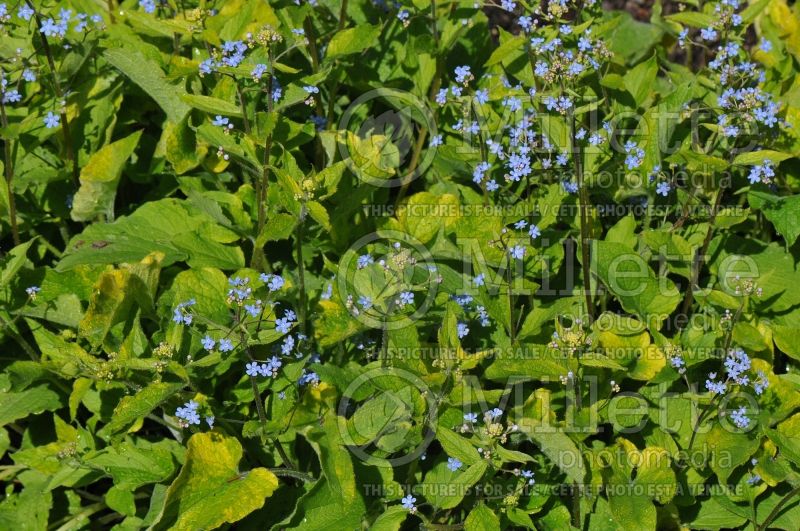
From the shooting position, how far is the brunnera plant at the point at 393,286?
374 centimetres

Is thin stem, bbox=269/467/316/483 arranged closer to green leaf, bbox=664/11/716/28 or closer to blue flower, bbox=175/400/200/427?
blue flower, bbox=175/400/200/427

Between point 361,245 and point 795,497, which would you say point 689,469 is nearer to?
point 795,497

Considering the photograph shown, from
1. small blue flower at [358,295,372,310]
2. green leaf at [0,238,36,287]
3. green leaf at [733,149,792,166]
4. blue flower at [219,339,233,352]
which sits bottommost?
small blue flower at [358,295,372,310]

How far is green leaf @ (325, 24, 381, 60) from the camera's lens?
441cm

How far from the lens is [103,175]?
4.42m

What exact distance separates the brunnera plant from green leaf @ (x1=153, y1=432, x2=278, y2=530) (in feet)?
0.04

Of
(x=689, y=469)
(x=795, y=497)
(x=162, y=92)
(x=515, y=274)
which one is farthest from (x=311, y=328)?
(x=795, y=497)

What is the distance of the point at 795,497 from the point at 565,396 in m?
1.08

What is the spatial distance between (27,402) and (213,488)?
110 cm

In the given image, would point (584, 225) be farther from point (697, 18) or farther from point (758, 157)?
point (697, 18)

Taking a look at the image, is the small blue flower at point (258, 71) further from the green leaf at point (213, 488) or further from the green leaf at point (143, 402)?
the green leaf at point (213, 488)

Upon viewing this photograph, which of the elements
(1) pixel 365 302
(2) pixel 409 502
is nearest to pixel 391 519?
(2) pixel 409 502

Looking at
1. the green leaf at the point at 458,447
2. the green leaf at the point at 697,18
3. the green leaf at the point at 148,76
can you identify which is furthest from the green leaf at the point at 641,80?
the green leaf at the point at 148,76

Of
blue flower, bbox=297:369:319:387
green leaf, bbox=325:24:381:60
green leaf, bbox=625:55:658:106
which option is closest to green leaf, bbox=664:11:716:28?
green leaf, bbox=625:55:658:106
